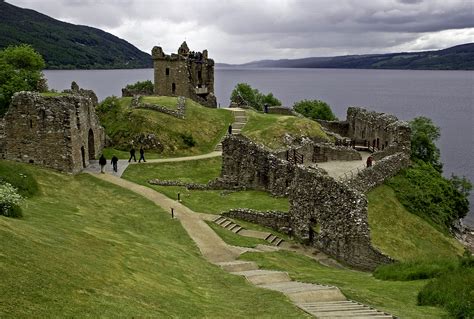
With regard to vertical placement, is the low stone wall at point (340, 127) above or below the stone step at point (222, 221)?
above

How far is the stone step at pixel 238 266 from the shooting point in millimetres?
26720

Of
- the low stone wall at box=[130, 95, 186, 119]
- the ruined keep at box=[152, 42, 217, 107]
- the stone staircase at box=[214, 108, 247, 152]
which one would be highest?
the ruined keep at box=[152, 42, 217, 107]

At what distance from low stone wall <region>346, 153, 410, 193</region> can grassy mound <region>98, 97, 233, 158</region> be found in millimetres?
23221

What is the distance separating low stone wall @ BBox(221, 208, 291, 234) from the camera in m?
38.1

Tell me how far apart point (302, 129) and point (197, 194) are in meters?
26.2

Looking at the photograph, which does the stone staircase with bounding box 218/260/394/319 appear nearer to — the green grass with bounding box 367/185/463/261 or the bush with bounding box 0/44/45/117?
the green grass with bounding box 367/185/463/261

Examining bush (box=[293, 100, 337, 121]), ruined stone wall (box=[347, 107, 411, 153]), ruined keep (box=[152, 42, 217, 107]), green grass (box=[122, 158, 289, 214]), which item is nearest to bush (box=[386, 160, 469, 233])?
ruined stone wall (box=[347, 107, 411, 153])

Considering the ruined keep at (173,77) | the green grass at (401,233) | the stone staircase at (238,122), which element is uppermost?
the ruined keep at (173,77)

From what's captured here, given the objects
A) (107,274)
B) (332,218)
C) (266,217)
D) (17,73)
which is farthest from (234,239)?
(17,73)

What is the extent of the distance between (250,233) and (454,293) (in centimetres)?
1881

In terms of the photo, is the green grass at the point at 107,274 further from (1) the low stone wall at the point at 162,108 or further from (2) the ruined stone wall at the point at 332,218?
(1) the low stone wall at the point at 162,108

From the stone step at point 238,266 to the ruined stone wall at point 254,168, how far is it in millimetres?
17135

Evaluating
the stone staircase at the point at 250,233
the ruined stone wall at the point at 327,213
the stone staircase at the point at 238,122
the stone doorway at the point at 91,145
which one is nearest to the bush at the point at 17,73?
the stone doorway at the point at 91,145

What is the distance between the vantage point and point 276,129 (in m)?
65.6
